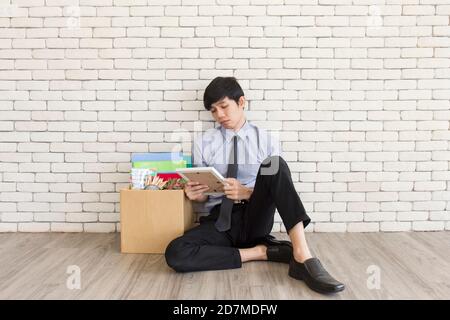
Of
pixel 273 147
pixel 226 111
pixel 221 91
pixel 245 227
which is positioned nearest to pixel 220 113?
pixel 226 111

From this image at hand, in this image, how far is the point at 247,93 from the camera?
11.0ft

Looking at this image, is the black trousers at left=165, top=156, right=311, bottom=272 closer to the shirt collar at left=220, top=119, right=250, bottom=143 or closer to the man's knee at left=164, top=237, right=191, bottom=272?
the man's knee at left=164, top=237, right=191, bottom=272

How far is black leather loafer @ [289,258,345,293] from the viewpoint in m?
2.21

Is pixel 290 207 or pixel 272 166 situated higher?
pixel 272 166

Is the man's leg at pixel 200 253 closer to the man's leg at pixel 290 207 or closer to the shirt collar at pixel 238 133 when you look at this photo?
the man's leg at pixel 290 207

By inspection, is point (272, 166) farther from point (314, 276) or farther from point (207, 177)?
point (314, 276)

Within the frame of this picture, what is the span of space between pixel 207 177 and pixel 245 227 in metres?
0.39

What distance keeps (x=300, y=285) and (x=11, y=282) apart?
1.50 meters

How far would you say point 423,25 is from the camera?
10.9 ft

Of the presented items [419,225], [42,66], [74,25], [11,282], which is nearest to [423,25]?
[419,225]

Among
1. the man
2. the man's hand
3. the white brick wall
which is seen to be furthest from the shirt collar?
the man's hand
